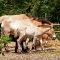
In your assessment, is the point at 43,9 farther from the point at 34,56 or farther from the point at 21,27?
the point at 34,56

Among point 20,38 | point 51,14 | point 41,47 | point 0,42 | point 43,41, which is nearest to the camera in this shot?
point 0,42

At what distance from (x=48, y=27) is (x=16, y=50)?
197 cm

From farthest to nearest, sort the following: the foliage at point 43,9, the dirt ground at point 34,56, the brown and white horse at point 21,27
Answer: the foliage at point 43,9
the brown and white horse at point 21,27
the dirt ground at point 34,56

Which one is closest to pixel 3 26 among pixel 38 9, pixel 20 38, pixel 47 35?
pixel 20 38

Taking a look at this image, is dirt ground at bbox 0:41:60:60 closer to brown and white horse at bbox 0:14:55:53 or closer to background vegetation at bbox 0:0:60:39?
brown and white horse at bbox 0:14:55:53

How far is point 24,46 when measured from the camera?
1394 centimetres

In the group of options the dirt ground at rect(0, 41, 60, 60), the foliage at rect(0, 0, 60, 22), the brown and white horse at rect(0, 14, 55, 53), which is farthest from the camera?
the foliage at rect(0, 0, 60, 22)

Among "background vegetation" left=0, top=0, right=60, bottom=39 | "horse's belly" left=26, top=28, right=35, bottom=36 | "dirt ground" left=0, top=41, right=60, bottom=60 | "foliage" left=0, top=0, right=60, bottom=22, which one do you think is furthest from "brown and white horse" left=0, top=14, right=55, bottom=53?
"foliage" left=0, top=0, right=60, bottom=22

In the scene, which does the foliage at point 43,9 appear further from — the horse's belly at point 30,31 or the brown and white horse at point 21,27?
the horse's belly at point 30,31

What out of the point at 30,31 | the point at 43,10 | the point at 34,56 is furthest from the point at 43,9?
the point at 34,56

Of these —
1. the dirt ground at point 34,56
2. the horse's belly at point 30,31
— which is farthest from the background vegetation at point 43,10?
the dirt ground at point 34,56

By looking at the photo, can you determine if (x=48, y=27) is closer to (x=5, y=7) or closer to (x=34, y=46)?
(x=34, y=46)

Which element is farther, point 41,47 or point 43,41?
point 43,41

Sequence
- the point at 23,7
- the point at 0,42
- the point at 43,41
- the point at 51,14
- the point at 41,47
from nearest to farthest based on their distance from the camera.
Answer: the point at 0,42, the point at 41,47, the point at 43,41, the point at 51,14, the point at 23,7
